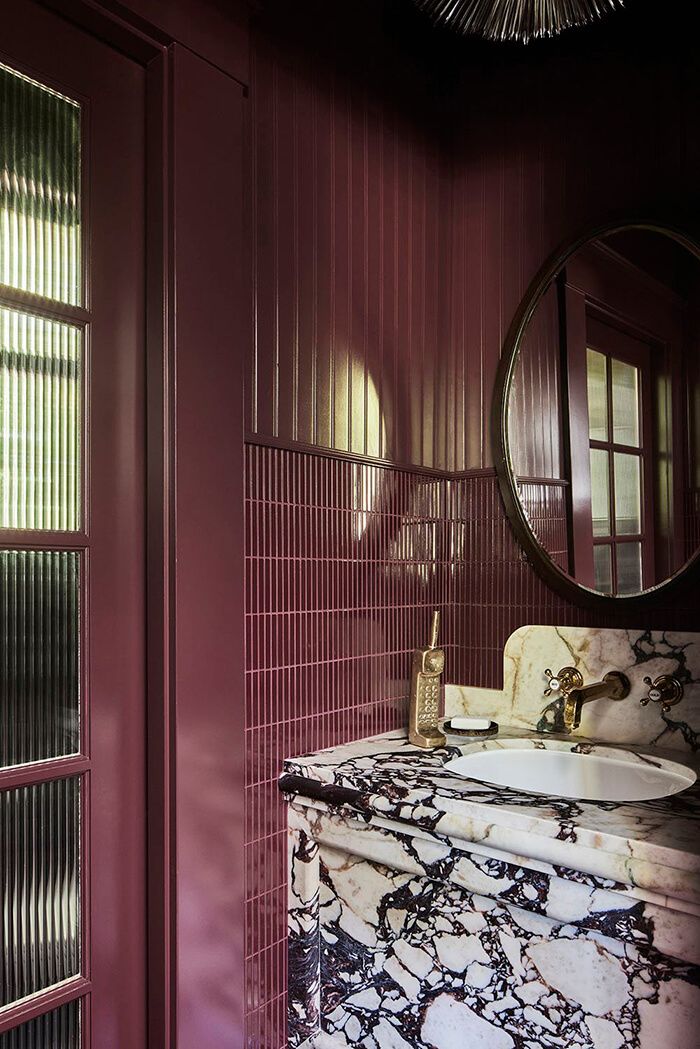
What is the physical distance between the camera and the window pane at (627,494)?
171cm

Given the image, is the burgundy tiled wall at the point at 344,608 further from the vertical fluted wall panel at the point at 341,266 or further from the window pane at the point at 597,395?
the window pane at the point at 597,395

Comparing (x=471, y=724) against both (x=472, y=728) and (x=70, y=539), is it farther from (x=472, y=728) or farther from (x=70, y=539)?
(x=70, y=539)

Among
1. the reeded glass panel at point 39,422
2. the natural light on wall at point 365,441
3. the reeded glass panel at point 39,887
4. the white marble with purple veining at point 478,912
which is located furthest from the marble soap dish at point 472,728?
the reeded glass panel at point 39,422

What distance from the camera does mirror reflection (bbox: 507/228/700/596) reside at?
164cm

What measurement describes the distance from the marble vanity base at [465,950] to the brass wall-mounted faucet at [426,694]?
0.30m

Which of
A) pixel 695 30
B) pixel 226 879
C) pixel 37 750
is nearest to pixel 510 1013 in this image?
pixel 226 879

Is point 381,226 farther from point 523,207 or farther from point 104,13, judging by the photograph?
point 104,13

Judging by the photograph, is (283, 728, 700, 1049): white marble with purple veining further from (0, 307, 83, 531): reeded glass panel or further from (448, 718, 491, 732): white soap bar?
(0, 307, 83, 531): reeded glass panel

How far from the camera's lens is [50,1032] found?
4.14 ft

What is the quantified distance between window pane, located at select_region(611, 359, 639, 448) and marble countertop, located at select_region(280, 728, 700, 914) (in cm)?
64

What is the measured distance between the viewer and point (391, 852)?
1.40 meters

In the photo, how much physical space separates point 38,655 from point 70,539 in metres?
0.19

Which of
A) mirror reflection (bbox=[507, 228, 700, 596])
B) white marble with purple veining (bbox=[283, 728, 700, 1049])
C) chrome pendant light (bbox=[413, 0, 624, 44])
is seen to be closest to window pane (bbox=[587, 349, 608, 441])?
mirror reflection (bbox=[507, 228, 700, 596])

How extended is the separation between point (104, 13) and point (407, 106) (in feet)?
2.84
